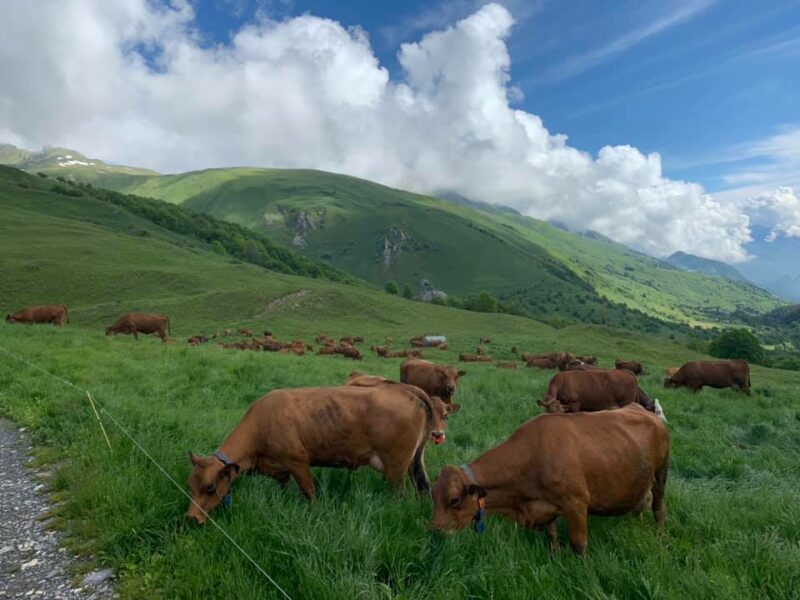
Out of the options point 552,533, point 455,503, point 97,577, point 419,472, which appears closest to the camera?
point 97,577

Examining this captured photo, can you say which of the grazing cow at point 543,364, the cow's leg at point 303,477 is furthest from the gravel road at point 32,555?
the grazing cow at point 543,364

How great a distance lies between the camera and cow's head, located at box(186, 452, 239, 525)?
604cm

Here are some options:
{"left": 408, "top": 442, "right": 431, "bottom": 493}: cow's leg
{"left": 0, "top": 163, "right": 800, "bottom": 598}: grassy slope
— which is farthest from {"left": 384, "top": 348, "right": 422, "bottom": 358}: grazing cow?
{"left": 408, "top": 442, "right": 431, "bottom": 493}: cow's leg

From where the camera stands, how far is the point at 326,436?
697 cm

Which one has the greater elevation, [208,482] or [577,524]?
[577,524]

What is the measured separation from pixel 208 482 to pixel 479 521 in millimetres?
3245

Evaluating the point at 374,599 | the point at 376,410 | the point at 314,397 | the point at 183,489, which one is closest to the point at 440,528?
the point at 374,599

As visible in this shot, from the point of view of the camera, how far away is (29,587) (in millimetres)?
4969

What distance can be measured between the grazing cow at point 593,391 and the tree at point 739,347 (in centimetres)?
7228

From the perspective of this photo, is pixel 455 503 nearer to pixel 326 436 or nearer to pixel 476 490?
pixel 476 490

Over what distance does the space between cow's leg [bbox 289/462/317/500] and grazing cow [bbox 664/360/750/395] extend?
2060 centimetres

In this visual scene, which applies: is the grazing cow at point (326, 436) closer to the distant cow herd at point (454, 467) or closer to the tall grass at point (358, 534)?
the distant cow herd at point (454, 467)

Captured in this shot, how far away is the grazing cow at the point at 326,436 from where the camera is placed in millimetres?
6879

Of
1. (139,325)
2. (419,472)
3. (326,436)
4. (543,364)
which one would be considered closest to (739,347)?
(543,364)
